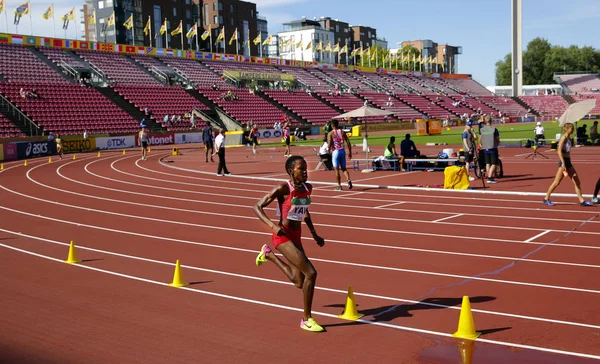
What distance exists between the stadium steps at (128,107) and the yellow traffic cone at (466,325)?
150 ft

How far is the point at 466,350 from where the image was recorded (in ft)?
18.6

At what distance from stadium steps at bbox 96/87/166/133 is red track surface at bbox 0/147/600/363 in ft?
112

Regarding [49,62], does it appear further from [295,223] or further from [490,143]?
[295,223]

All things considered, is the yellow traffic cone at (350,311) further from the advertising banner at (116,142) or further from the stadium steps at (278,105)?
the stadium steps at (278,105)

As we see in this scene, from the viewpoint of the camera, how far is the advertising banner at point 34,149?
121 ft

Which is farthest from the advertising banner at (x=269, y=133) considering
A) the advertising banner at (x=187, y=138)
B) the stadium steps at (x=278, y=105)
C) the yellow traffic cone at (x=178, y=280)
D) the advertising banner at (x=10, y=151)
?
the yellow traffic cone at (x=178, y=280)

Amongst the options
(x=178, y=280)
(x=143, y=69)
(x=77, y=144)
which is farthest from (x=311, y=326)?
(x=143, y=69)

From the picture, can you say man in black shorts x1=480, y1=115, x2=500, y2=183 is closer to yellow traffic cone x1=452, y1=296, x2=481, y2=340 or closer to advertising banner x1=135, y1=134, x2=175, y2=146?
yellow traffic cone x1=452, y1=296, x2=481, y2=340

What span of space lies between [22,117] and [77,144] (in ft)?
15.3

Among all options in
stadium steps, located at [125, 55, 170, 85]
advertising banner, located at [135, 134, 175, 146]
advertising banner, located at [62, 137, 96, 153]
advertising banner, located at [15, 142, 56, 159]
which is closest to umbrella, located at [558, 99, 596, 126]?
advertising banner, located at [15, 142, 56, 159]

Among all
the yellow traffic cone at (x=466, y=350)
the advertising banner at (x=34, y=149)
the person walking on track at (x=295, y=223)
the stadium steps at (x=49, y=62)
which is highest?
the stadium steps at (x=49, y=62)

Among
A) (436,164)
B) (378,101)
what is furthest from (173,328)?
(378,101)

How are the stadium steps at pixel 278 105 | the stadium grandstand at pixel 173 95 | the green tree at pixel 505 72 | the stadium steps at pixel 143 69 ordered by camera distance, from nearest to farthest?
the stadium grandstand at pixel 173 95 < the stadium steps at pixel 143 69 < the stadium steps at pixel 278 105 < the green tree at pixel 505 72

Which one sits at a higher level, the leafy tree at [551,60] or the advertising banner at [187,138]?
the leafy tree at [551,60]
